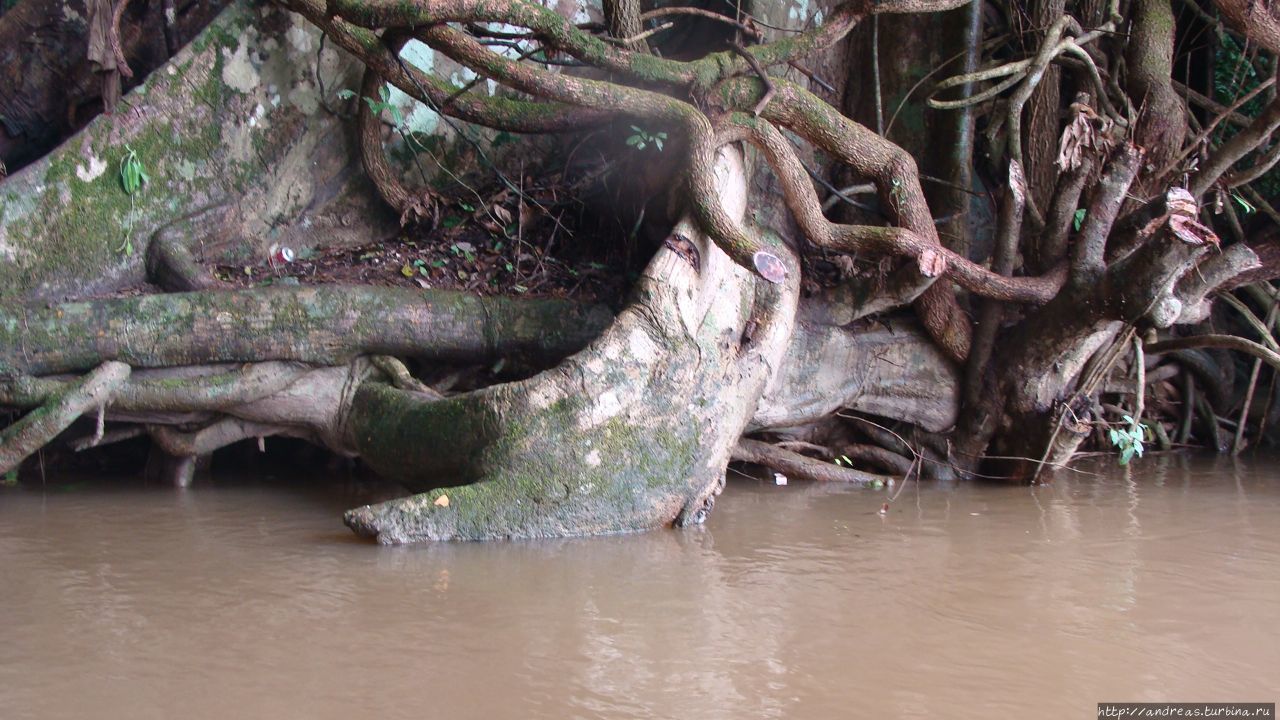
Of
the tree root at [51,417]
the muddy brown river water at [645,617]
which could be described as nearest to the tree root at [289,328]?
the tree root at [51,417]

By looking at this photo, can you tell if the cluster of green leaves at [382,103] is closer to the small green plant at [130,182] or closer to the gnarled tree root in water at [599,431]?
the small green plant at [130,182]

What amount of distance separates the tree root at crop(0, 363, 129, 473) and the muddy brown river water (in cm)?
26

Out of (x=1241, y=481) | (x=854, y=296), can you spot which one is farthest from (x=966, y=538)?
(x=1241, y=481)

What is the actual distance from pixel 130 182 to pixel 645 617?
151 inches

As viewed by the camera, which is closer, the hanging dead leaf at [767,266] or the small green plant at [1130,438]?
the hanging dead leaf at [767,266]

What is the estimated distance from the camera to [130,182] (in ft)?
17.5

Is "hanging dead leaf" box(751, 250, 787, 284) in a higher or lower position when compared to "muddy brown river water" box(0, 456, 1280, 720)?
higher

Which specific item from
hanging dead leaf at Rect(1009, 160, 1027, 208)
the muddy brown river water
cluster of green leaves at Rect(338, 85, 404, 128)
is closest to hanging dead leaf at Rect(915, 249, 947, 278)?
hanging dead leaf at Rect(1009, 160, 1027, 208)

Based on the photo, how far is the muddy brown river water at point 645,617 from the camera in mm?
2453

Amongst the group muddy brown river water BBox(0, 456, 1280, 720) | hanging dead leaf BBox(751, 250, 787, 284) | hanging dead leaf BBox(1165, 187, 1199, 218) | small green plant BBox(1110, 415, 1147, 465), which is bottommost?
muddy brown river water BBox(0, 456, 1280, 720)

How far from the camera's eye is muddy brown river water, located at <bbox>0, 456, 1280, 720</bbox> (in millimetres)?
2453

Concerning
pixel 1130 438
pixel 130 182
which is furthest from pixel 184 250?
pixel 1130 438

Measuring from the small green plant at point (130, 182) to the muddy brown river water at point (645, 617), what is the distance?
4.59ft

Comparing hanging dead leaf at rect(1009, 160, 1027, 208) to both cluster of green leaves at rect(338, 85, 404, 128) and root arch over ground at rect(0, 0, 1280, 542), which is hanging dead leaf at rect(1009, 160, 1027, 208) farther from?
cluster of green leaves at rect(338, 85, 404, 128)
